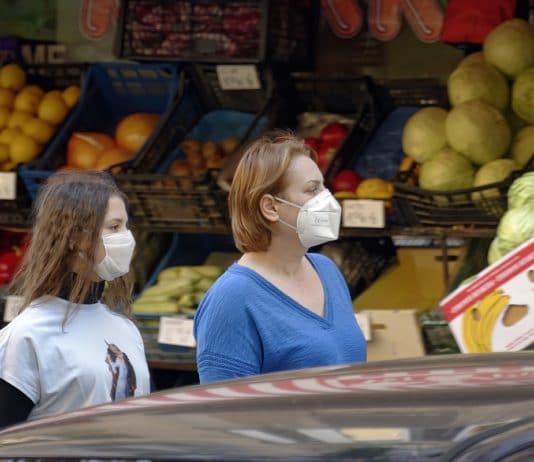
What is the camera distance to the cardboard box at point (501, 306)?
3918mm

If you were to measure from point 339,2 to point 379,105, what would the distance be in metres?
0.60

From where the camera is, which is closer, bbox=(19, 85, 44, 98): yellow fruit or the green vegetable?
the green vegetable

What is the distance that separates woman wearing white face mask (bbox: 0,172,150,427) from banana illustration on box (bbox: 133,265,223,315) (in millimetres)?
2685

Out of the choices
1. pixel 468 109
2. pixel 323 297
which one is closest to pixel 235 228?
pixel 323 297

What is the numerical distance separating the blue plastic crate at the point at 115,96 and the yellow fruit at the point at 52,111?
0.05 m

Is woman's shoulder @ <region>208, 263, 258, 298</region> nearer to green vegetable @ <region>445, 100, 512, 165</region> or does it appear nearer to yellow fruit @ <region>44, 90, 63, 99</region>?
green vegetable @ <region>445, 100, 512, 165</region>

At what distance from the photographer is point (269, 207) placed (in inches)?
122

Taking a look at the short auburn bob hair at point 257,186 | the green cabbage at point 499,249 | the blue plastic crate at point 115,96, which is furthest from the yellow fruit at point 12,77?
the short auburn bob hair at point 257,186

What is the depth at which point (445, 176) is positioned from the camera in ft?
17.9

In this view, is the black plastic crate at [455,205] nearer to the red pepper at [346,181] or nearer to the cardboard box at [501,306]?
the red pepper at [346,181]

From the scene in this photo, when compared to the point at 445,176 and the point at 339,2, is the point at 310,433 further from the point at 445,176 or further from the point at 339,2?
the point at 339,2

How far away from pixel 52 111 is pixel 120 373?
384cm

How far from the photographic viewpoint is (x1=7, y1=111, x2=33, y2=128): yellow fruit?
655cm

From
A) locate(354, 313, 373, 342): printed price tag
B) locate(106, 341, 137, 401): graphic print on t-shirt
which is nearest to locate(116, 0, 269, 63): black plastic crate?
locate(354, 313, 373, 342): printed price tag
